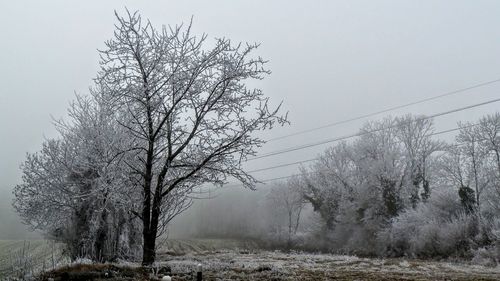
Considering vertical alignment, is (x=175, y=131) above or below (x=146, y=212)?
above

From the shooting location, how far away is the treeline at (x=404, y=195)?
33.9m

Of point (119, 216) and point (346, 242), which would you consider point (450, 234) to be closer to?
point (346, 242)

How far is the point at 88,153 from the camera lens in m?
19.9

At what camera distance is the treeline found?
3388 cm

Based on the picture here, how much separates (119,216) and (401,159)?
34075mm

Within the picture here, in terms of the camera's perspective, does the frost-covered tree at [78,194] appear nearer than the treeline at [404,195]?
Yes

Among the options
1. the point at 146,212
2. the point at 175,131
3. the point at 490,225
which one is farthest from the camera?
the point at 490,225

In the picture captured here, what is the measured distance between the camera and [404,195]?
4406 centimetres

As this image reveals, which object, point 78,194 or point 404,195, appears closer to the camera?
point 78,194

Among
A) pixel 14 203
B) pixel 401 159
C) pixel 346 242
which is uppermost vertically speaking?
pixel 401 159

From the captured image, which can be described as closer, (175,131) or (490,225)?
(175,131)

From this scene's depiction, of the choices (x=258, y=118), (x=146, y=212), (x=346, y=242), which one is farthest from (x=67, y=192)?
(x=346, y=242)

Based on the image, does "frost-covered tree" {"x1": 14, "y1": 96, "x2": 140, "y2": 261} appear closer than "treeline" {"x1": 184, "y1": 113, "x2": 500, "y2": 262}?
Yes

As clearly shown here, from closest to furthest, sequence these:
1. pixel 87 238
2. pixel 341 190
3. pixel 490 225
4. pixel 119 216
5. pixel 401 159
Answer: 1. pixel 87 238
2. pixel 119 216
3. pixel 490 225
4. pixel 401 159
5. pixel 341 190
